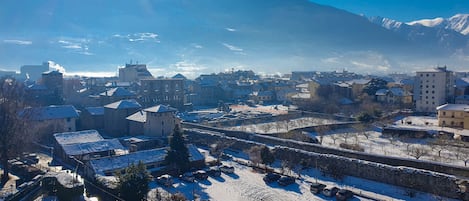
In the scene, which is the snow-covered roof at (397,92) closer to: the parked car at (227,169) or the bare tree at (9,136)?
the parked car at (227,169)

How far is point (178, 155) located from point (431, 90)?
31672 millimetres

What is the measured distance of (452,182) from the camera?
16.6 meters

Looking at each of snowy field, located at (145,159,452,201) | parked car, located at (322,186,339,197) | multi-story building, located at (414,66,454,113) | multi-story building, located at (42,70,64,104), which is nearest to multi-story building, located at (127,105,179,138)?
snowy field, located at (145,159,452,201)

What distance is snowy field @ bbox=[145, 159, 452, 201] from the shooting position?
16859 millimetres

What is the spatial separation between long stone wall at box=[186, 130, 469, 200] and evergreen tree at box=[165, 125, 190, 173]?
5484 millimetres

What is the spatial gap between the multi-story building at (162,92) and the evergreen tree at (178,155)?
2242 centimetres

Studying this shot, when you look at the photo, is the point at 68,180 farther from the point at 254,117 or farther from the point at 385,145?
the point at 254,117

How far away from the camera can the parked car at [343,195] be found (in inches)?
646

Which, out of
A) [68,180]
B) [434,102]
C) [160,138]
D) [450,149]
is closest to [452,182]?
[450,149]

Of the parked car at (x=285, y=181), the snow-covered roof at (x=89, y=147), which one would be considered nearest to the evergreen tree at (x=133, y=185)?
the parked car at (x=285, y=181)

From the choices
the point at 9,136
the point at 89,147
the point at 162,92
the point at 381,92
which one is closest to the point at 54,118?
the point at 89,147

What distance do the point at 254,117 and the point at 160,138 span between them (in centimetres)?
1328

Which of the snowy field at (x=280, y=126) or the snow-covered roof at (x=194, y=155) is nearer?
the snow-covered roof at (x=194, y=155)

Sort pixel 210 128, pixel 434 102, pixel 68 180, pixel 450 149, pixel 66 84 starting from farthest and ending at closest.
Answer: pixel 66 84
pixel 434 102
pixel 210 128
pixel 450 149
pixel 68 180
